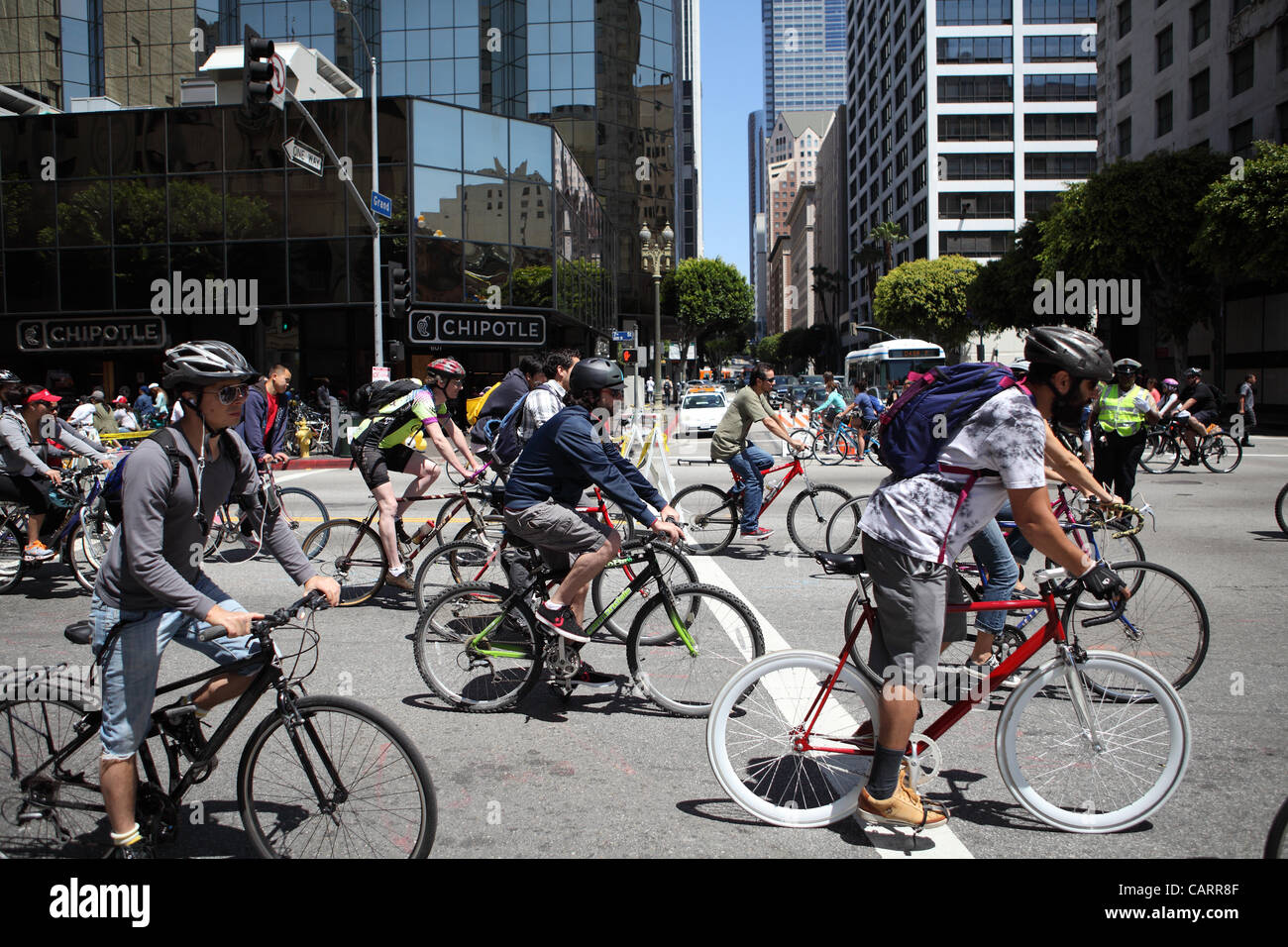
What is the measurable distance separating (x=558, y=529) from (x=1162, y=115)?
→ 4732cm

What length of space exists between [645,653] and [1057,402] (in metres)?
2.41

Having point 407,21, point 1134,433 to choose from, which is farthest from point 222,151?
point 1134,433

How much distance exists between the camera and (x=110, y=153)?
100.0ft

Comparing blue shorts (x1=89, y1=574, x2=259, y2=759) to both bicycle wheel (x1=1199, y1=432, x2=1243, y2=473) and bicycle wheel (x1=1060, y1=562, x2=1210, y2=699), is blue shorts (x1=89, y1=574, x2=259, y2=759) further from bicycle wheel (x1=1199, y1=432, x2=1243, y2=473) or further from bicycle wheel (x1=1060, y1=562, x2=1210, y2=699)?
bicycle wheel (x1=1199, y1=432, x2=1243, y2=473)

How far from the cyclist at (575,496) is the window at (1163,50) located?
46455mm

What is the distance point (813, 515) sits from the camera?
376 inches

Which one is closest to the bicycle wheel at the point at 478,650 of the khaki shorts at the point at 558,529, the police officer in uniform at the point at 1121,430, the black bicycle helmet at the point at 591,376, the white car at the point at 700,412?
the khaki shorts at the point at 558,529

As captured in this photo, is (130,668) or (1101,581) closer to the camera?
(130,668)

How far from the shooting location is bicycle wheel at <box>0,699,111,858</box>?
3.25m

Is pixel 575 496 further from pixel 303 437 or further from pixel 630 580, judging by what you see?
pixel 303 437

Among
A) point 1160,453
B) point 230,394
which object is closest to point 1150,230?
point 1160,453

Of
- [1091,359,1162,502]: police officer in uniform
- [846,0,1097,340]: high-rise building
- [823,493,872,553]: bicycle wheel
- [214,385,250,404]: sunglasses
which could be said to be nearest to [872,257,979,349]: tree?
[846,0,1097,340]: high-rise building

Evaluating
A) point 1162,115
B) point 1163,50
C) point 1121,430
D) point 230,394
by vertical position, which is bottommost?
point 1121,430

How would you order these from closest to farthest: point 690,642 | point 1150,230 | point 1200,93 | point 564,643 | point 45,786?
point 45,786
point 690,642
point 564,643
point 1150,230
point 1200,93
